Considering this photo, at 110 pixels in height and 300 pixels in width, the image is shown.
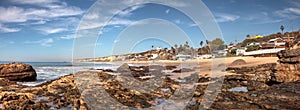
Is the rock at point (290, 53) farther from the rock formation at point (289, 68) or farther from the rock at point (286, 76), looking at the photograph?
the rock at point (286, 76)

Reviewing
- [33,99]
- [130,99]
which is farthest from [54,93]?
[130,99]

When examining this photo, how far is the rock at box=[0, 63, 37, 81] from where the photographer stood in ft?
52.6

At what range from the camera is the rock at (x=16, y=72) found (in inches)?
632

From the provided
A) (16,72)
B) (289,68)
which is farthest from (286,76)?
(16,72)

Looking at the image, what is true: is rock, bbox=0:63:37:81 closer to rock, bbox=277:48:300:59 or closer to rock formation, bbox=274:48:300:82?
rock formation, bbox=274:48:300:82

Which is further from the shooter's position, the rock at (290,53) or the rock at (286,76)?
the rock at (290,53)

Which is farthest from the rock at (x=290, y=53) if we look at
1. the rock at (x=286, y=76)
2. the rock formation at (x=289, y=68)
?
the rock at (x=286, y=76)

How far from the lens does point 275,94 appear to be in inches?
353

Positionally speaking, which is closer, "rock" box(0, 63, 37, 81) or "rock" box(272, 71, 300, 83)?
"rock" box(272, 71, 300, 83)

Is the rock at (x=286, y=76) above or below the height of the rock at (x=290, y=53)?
below

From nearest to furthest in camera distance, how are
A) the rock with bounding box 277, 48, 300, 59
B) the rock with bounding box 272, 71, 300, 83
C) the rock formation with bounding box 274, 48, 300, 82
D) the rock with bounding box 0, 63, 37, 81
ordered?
the rock with bounding box 272, 71, 300, 83
the rock formation with bounding box 274, 48, 300, 82
the rock with bounding box 277, 48, 300, 59
the rock with bounding box 0, 63, 37, 81

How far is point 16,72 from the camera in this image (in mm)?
16422

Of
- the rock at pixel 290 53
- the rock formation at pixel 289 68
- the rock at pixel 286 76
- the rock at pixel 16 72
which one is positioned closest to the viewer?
the rock at pixel 286 76

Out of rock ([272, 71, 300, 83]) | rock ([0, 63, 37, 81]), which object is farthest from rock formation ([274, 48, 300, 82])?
rock ([0, 63, 37, 81])
